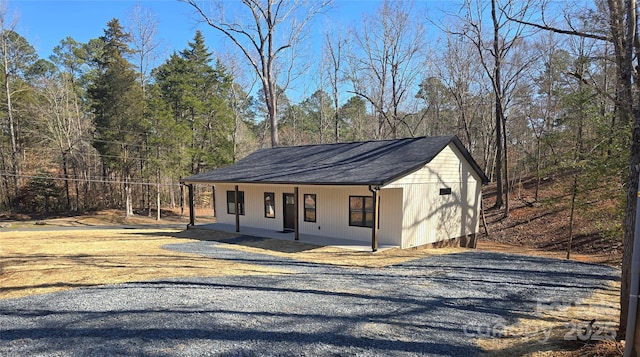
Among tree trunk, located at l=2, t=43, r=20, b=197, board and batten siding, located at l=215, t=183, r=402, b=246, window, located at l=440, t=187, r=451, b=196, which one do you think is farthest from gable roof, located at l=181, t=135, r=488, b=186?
tree trunk, located at l=2, t=43, r=20, b=197

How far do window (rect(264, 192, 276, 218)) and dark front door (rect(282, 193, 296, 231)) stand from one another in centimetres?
58

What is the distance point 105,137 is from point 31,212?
864cm

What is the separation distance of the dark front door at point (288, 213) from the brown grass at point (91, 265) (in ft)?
16.3

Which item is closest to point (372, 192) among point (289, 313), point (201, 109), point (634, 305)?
point (289, 313)

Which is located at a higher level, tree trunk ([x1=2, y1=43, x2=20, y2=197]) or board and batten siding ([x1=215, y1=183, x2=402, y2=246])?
tree trunk ([x1=2, y1=43, x2=20, y2=197])

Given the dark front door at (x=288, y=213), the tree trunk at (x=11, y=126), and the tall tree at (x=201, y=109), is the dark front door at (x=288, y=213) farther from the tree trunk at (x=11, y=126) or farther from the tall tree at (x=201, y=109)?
the tree trunk at (x=11, y=126)

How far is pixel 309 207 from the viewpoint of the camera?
1414 cm

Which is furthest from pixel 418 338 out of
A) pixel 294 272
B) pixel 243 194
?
pixel 243 194

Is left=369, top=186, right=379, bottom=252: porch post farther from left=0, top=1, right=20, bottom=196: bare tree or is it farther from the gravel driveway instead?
left=0, top=1, right=20, bottom=196: bare tree

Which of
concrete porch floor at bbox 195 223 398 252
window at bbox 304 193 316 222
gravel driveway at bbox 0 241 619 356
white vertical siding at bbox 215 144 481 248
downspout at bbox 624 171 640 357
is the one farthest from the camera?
window at bbox 304 193 316 222

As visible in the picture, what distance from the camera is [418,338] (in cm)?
440

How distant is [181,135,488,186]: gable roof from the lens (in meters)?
11.5

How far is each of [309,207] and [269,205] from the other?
2.33 m

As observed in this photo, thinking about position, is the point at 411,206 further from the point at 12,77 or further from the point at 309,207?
the point at 12,77
